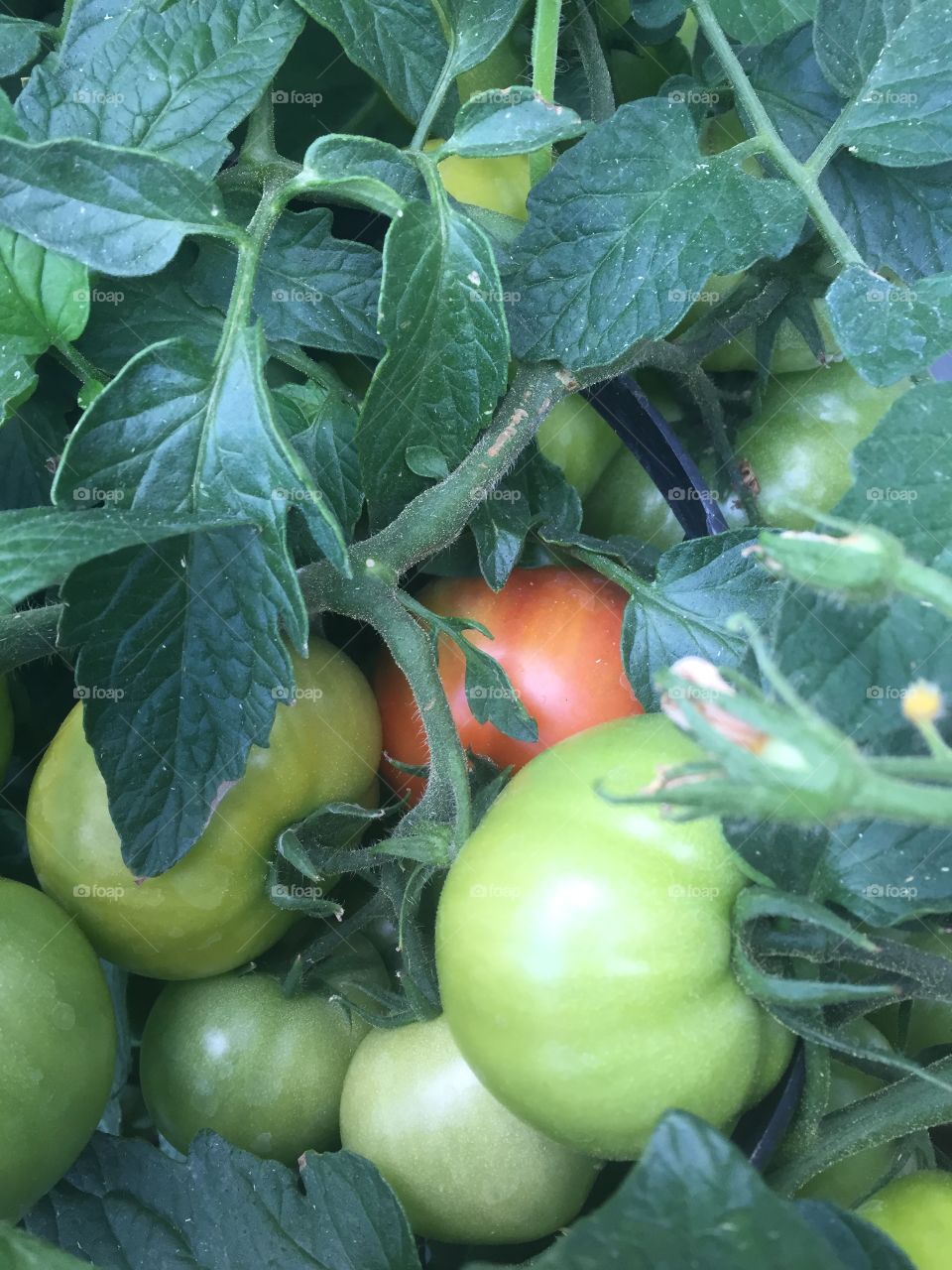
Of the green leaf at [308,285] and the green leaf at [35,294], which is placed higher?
the green leaf at [35,294]

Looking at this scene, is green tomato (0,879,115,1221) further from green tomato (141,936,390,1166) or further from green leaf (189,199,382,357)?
green leaf (189,199,382,357)

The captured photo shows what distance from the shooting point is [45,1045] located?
0.45 m

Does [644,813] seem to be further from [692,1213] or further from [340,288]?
[340,288]

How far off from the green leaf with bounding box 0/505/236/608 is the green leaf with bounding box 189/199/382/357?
15 cm

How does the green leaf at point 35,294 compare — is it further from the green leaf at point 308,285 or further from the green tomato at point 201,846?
the green tomato at point 201,846

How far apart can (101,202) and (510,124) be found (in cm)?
15

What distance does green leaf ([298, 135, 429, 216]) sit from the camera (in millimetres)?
421

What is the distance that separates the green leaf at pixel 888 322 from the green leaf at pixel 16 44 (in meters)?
0.36

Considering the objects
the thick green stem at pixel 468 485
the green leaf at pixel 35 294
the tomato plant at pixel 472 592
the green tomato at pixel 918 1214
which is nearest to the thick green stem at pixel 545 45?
the tomato plant at pixel 472 592

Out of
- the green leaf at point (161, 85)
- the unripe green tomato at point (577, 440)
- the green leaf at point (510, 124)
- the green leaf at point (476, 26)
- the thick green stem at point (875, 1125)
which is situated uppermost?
the green leaf at point (161, 85)

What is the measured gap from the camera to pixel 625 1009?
1.20 feet

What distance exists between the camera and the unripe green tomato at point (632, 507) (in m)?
0.61

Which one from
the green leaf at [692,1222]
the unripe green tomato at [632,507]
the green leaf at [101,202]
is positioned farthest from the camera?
the unripe green tomato at [632,507]

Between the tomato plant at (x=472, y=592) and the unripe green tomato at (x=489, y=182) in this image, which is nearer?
the tomato plant at (x=472, y=592)
